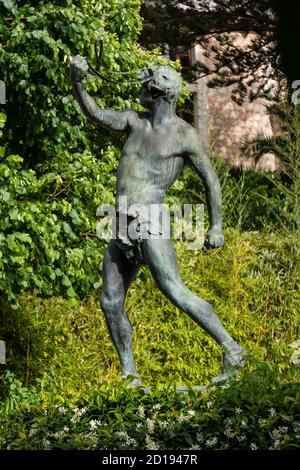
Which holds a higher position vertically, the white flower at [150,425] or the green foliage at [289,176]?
the green foliage at [289,176]

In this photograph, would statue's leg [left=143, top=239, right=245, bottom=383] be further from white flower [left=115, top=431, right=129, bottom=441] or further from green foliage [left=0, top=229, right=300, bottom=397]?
green foliage [left=0, top=229, right=300, bottom=397]

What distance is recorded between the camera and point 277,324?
8.55 meters

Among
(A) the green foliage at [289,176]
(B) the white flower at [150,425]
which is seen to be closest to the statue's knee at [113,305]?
(B) the white flower at [150,425]

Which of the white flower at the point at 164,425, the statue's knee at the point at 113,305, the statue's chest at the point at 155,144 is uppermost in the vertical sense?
the statue's chest at the point at 155,144

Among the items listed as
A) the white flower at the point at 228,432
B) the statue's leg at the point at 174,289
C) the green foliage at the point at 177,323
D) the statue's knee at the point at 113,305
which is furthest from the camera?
the green foliage at the point at 177,323

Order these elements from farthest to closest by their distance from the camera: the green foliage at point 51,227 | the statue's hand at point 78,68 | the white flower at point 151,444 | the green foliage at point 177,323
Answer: the green foliage at point 177,323
the green foliage at point 51,227
the statue's hand at point 78,68
the white flower at point 151,444

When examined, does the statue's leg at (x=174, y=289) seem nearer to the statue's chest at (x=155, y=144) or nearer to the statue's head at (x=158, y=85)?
the statue's chest at (x=155, y=144)

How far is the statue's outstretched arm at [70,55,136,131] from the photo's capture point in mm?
4945

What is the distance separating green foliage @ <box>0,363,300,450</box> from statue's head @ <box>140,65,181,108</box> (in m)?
1.51

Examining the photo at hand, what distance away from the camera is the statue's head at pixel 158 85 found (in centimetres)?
521

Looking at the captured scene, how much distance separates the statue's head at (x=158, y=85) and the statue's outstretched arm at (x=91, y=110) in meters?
0.13

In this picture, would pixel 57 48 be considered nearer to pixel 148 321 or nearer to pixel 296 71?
pixel 148 321

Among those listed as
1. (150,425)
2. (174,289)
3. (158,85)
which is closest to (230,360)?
(174,289)
